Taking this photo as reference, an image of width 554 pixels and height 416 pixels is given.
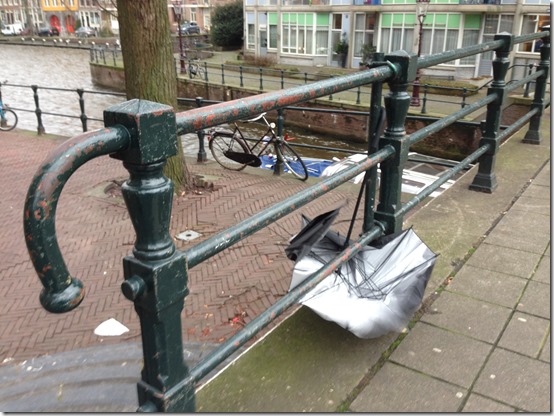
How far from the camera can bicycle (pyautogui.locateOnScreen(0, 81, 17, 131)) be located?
41.7 ft

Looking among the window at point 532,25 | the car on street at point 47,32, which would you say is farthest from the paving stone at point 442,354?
the car on street at point 47,32

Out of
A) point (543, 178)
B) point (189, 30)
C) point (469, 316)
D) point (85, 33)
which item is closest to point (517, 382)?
point (469, 316)

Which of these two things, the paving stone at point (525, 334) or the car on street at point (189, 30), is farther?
the car on street at point (189, 30)

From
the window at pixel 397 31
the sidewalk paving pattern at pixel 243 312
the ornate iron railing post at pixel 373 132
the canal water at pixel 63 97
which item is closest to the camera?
the sidewalk paving pattern at pixel 243 312

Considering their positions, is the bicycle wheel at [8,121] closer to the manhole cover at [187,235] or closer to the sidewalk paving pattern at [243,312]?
the sidewalk paving pattern at [243,312]

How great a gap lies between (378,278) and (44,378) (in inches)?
98.0

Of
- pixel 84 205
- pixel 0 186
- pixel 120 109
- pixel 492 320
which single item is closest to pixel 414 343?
pixel 492 320

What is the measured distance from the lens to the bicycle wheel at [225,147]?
30.2 feet

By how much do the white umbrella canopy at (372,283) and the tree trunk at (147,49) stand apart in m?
4.56

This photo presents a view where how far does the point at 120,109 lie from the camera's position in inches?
47.5

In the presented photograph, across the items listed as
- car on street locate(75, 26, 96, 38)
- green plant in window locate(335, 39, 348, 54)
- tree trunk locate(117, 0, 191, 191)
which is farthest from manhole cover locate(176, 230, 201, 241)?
car on street locate(75, 26, 96, 38)

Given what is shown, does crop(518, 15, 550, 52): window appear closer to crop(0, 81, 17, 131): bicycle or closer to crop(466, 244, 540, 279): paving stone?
crop(0, 81, 17, 131): bicycle

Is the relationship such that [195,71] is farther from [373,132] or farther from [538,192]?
[373,132]

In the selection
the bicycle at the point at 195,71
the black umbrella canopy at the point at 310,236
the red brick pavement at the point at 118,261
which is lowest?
the bicycle at the point at 195,71
